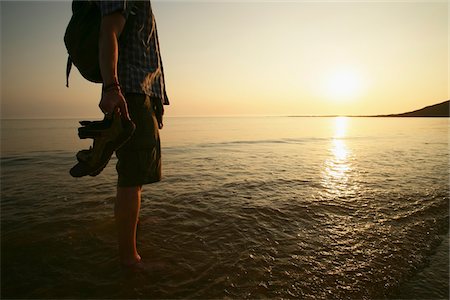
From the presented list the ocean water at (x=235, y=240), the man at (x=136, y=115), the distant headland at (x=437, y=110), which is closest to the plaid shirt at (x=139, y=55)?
the man at (x=136, y=115)

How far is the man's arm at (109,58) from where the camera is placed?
1.82m

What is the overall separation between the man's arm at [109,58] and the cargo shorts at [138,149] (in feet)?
0.99

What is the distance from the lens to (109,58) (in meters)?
1.83

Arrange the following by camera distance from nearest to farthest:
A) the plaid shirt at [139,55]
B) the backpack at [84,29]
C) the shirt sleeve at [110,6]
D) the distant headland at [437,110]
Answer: the shirt sleeve at [110,6], the backpack at [84,29], the plaid shirt at [139,55], the distant headland at [437,110]

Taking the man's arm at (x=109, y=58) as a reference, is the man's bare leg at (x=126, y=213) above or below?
below

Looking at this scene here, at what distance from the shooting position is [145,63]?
7.43 feet

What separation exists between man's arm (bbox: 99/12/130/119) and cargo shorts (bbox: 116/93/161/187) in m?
0.30

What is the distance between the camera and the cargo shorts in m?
2.14

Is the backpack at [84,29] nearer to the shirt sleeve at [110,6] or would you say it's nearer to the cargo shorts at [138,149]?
the shirt sleeve at [110,6]

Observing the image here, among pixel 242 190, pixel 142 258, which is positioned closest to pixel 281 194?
pixel 242 190

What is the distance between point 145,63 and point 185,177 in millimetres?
4493

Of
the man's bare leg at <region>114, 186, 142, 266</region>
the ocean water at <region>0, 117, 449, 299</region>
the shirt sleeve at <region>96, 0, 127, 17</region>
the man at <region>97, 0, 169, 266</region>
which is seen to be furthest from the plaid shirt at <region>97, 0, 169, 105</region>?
the ocean water at <region>0, 117, 449, 299</region>

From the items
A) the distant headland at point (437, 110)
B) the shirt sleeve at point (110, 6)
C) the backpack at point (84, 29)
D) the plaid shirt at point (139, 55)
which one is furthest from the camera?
the distant headland at point (437, 110)

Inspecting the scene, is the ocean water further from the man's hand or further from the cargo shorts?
the man's hand
